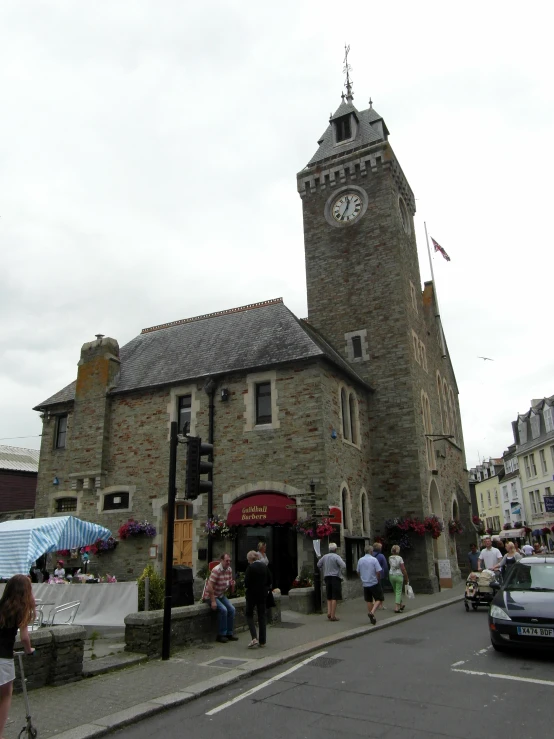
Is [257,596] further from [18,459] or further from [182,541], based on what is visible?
[18,459]

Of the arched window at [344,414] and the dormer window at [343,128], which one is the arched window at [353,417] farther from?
the dormer window at [343,128]

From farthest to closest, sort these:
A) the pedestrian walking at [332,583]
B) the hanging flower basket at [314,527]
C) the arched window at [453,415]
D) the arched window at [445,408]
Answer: the arched window at [453,415]
the arched window at [445,408]
the hanging flower basket at [314,527]
the pedestrian walking at [332,583]

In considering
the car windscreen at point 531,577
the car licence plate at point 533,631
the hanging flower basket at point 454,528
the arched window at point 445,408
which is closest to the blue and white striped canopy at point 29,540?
the car licence plate at point 533,631

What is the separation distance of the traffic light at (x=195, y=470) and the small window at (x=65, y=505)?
1404cm

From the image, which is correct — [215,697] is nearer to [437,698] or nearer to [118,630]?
[437,698]

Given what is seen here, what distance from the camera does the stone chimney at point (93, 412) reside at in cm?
2145

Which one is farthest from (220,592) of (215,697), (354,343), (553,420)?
(553,420)

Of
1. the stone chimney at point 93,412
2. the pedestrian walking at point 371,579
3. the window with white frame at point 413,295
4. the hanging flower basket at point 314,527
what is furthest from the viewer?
the window with white frame at point 413,295

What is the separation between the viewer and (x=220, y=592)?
10586 mm

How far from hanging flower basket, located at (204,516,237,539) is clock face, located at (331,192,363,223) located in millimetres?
14725

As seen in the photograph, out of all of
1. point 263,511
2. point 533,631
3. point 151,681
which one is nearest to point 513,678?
point 533,631

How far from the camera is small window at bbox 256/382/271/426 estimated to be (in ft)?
63.9

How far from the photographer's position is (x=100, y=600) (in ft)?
39.1

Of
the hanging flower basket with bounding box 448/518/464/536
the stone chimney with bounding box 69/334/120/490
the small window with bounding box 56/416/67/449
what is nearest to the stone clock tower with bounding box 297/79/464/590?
the hanging flower basket with bounding box 448/518/464/536
